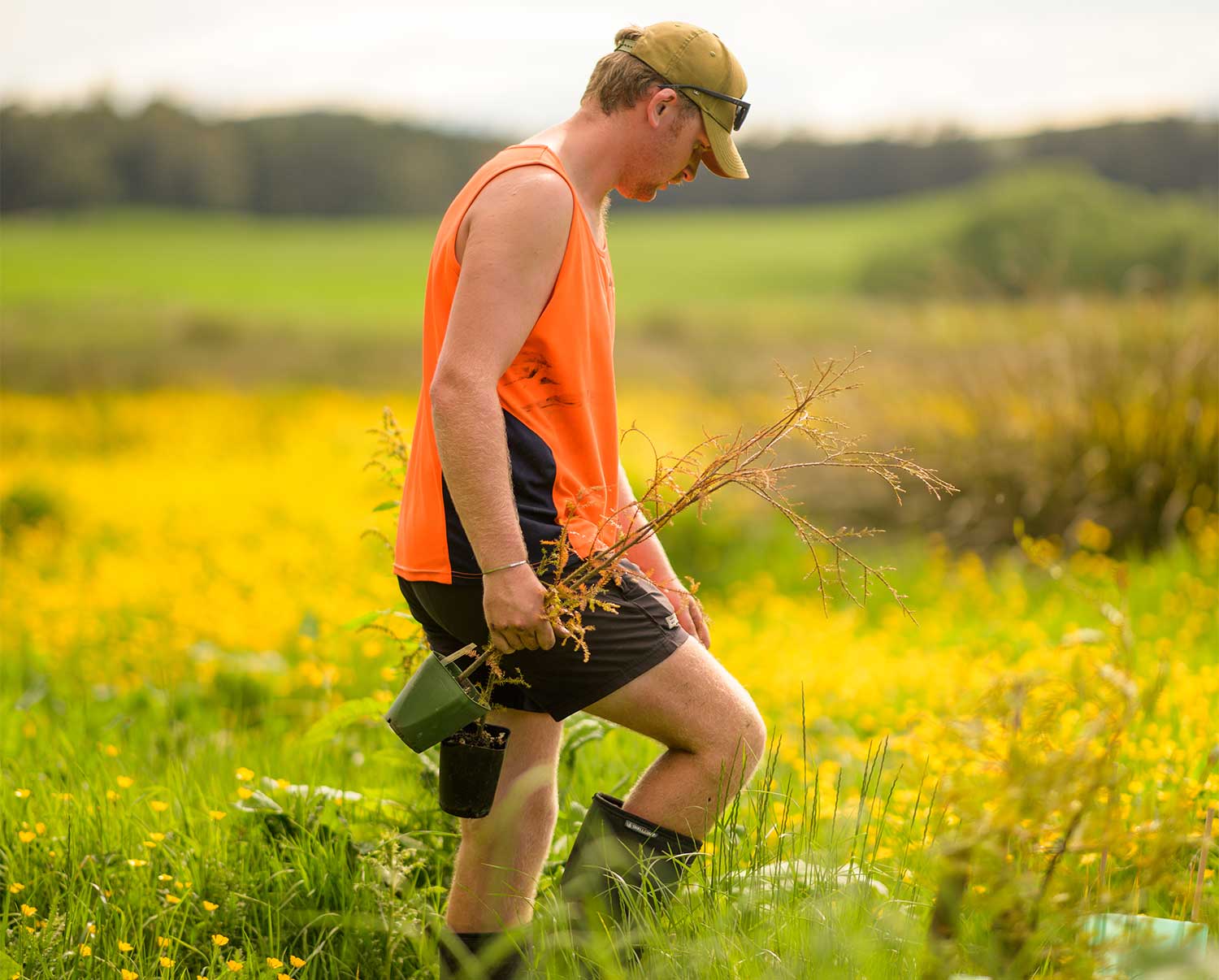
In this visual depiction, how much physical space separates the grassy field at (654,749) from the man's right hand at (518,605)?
2.01 ft

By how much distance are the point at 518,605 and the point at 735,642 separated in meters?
4.19

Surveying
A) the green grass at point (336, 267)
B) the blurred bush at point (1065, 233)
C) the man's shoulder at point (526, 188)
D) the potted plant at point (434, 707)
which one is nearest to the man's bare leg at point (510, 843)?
the potted plant at point (434, 707)

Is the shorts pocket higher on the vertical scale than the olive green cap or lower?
lower

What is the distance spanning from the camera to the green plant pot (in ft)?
7.48

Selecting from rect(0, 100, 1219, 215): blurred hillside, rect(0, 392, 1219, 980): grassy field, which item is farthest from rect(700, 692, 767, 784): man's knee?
rect(0, 100, 1219, 215): blurred hillside

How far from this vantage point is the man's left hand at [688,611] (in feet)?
8.84

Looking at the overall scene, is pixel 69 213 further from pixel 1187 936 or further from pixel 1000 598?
pixel 1187 936

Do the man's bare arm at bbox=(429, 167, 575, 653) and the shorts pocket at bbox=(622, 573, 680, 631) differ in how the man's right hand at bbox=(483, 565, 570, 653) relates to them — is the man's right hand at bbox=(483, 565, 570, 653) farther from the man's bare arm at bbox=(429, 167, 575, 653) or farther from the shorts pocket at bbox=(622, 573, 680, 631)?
the shorts pocket at bbox=(622, 573, 680, 631)

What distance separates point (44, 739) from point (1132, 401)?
21.1 feet

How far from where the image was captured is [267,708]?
5.21m

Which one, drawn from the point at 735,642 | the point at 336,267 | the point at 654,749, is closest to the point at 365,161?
the point at 336,267

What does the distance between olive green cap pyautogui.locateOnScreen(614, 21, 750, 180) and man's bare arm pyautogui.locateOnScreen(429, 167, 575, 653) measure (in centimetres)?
36

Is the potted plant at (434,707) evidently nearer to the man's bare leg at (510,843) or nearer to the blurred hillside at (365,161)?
the man's bare leg at (510,843)

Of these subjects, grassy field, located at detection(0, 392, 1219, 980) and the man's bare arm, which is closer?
grassy field, located at detection(0, 392, 1219, 980)
